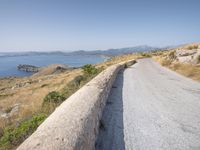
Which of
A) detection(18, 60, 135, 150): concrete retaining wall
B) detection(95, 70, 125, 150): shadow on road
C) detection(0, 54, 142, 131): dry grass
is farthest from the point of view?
detection(0, 54, 142, 131): dry grass

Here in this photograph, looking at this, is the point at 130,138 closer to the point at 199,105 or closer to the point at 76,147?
the point at 76,147

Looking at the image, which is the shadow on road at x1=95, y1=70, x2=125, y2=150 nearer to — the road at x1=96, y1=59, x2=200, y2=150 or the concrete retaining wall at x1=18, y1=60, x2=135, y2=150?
the road at x1=96, y1=59, x2=200, y2=150

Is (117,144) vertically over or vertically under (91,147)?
under

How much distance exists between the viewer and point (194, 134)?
17.3ft

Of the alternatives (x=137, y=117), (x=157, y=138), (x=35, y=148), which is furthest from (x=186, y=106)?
(x=35, y=148)

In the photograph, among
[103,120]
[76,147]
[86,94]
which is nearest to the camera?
[76,147]

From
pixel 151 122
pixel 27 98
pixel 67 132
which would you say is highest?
pixel 67 132

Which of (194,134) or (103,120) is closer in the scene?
(194,134)

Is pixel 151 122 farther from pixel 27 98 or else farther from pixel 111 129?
pixel 27 98

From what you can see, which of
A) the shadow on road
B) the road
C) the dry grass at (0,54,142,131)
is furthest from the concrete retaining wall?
the dry grass at (0,54,142,131)

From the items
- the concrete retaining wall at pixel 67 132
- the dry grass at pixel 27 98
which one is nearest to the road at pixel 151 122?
the concrete retaining wall at pixel 67 132

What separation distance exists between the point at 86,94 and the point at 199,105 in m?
4.80

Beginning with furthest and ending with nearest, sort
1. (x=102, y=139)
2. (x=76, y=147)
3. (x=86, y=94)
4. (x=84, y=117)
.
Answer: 1. (x=86, y=94)
2. (x=102, y=139)
3. (x=84, y=117)
4. (x=76, y=147)

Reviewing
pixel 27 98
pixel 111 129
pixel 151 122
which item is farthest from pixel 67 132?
pixel 27 98
